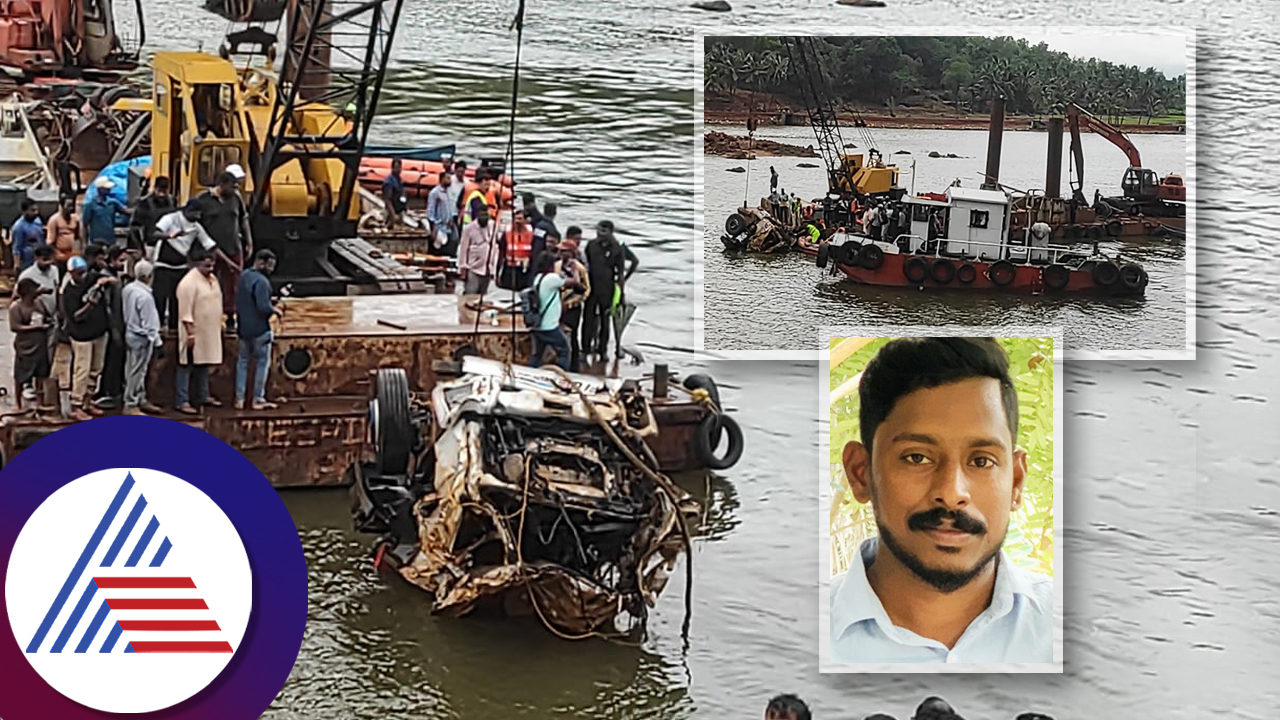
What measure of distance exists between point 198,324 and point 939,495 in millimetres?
3912

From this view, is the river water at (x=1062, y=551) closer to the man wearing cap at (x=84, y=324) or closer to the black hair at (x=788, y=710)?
the black hair at (x=788, y=710)

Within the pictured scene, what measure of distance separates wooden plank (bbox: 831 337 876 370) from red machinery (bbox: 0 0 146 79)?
1029 centimetres

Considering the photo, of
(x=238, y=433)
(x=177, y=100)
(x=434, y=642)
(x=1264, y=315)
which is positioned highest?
(x=177, y=100)

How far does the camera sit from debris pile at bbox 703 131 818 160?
711cm

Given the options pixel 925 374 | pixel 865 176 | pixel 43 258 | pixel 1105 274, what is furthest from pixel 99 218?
pixel 925 374

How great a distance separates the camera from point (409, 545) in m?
8.58

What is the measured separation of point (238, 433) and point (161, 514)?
9.25ft

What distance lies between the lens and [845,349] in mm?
6504

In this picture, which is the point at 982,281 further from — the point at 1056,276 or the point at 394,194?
the point at 394,194

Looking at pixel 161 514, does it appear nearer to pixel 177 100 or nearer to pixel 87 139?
pixel 177 100

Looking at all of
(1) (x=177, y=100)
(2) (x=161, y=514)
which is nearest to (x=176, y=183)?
(1) (x=177, y=100)

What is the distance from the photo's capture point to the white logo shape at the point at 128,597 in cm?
653

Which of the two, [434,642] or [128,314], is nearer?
[434,642]

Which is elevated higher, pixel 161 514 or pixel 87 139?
pixel 87 139
